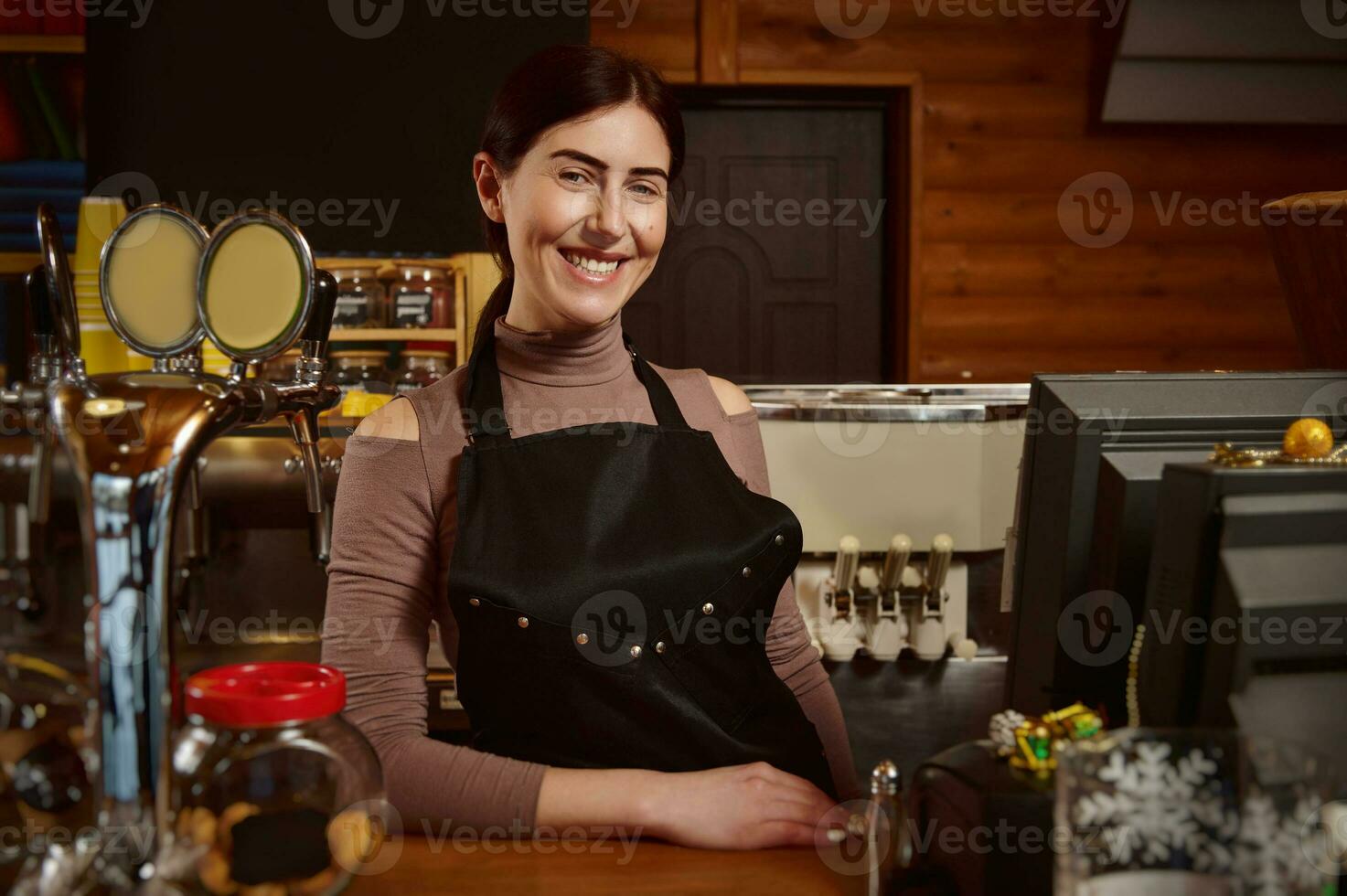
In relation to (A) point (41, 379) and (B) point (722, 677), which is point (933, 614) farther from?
(A) point (41, 379)

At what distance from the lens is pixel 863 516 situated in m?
2.06

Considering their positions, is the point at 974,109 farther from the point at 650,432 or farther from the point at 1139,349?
the point at 650,432

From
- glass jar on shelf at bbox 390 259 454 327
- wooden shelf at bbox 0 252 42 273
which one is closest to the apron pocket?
glass jar on shelf at bbox 390 259 454 327

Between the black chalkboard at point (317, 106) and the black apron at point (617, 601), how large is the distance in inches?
65.9

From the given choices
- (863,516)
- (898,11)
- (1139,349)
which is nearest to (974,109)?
(898,11)

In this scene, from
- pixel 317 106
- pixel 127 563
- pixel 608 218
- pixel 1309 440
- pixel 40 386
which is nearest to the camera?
pixel 127 563

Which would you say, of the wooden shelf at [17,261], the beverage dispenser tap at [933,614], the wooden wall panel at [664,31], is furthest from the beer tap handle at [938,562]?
the wooden shelf at [17,261]

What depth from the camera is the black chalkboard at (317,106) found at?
268 centimetres

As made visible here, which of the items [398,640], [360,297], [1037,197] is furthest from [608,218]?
[1037,197]

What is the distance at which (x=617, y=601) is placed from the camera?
1095 millimetres

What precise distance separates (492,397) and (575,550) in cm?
22

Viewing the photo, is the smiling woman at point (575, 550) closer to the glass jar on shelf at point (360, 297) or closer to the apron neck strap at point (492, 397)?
the apron neck strap at point (492, 397)

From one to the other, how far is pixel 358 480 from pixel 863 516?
1129 millimetres

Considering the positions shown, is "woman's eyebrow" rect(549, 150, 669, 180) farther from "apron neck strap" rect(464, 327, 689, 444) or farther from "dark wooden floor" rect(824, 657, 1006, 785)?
"dark wooden floor" rect(824, 657, 1006, 785)
